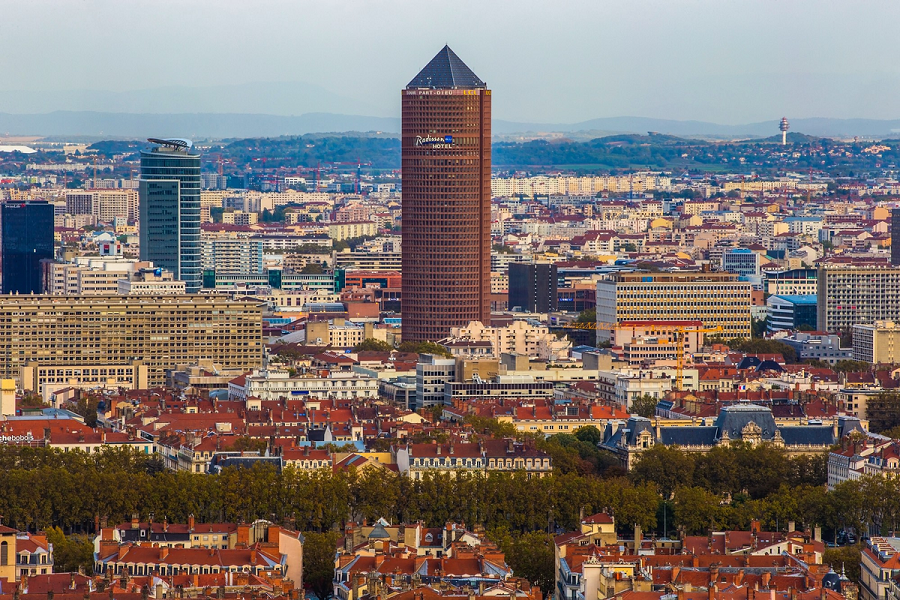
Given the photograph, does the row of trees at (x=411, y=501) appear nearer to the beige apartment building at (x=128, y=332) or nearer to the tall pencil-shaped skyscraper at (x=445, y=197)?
the beige apartment building at (x=128, y=332)

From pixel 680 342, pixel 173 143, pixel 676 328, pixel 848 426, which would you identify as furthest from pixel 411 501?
pixel 173 143

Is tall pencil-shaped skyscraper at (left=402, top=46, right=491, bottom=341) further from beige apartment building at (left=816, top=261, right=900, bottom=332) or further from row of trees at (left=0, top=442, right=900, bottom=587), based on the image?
row of trees at (left=0, top=442, right=900, bottom=587)

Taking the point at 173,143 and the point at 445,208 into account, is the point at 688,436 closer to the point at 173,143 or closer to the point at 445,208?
the point at 445,208

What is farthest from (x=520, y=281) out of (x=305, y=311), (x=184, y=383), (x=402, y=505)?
(x=402, y=505)

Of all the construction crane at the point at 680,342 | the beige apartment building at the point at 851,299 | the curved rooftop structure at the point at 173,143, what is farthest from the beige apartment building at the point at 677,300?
the curved rooftop structure at the point at 173,143

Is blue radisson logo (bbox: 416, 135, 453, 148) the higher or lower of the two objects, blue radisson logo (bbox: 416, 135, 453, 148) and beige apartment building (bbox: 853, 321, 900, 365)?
the higher

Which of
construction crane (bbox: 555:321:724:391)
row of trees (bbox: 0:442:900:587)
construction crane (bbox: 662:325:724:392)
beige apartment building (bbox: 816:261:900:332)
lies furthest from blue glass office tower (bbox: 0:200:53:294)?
row of trees (bbox: 0:442:900:587)
